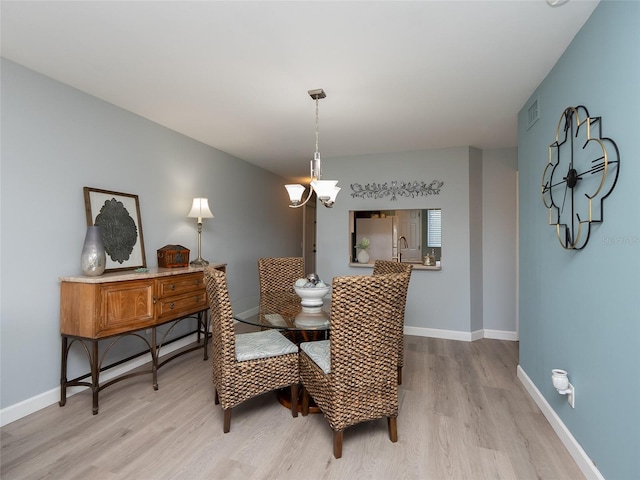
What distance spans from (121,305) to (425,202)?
351cm

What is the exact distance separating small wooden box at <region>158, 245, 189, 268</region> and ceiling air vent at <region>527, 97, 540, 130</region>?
3299 millimetres

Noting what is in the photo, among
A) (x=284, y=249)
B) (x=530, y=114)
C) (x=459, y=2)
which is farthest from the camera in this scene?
(x=284, y=249)

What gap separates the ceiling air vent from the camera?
8.28 ft

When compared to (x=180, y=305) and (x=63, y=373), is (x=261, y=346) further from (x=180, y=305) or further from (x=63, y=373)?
(x=63, y=373)

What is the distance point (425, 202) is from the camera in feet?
14.1

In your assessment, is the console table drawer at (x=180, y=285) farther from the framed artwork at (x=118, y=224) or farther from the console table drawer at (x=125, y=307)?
the framed artwork at (x=118, y=224)

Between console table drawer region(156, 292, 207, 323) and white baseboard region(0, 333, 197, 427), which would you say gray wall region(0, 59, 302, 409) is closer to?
white baseboard region(0, 333, 197, 427)

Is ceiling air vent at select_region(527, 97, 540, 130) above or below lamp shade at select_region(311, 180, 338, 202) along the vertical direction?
above

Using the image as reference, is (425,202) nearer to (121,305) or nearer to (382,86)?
(382,86)

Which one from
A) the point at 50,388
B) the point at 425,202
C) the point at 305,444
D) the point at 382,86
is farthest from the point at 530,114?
the point at 50,388

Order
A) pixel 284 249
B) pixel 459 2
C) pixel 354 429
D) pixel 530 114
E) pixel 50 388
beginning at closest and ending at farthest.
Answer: pixel 459 2 → pixel 354 429 → pixel 50 388 → pixel 530 114 → pixel 284 249

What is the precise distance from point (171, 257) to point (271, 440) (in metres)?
1.96

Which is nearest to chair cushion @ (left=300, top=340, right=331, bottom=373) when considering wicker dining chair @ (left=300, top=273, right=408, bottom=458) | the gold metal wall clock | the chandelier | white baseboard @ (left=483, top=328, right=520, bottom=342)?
wicker dining chair @ (left=300, top=273, right=408, bottom=458)

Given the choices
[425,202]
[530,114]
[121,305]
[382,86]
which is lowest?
[121,305]
